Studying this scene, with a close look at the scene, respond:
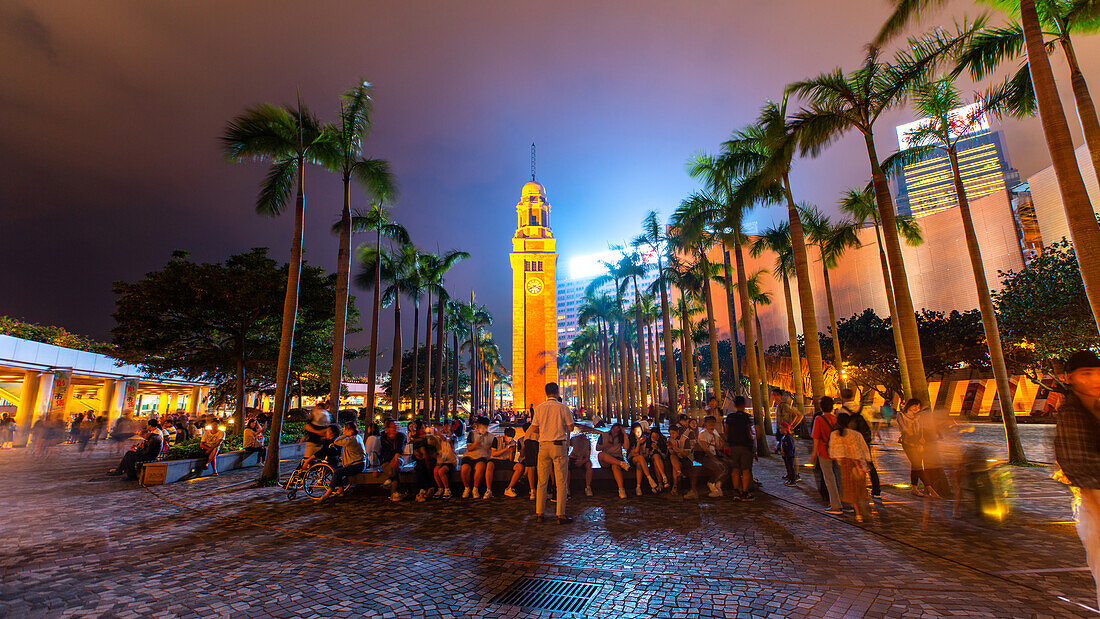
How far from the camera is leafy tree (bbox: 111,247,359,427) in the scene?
18266mm

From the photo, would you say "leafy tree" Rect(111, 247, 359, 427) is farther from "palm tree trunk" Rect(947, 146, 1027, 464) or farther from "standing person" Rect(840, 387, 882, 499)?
"palm tree trunk" Rect(947, 146, 1027, 464)

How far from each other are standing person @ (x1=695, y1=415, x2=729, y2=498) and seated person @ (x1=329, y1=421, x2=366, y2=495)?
6.35m

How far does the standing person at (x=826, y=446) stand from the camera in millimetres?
7008

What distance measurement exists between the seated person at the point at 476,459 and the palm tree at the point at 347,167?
5731 millimetres

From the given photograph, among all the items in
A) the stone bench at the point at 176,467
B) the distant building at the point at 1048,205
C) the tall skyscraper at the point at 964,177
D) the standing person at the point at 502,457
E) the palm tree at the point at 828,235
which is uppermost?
the tall skyscraper at the point at 964,177

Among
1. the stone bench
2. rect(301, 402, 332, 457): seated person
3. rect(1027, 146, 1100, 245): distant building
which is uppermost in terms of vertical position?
rect(1027, 146, 1100, 245): distant building

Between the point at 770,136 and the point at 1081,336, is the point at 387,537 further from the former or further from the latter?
the point at 1081,336

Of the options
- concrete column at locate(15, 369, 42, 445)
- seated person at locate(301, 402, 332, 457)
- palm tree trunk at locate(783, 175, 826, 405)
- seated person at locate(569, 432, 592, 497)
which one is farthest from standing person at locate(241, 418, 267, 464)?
concrete column at locate(15, 369, 42, 445)

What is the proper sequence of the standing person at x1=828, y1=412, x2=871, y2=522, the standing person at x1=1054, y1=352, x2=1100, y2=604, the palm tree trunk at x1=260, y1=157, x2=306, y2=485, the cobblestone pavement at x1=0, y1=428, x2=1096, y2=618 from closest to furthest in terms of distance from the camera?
1. the standing person at x1=1054, y1=352, x2=1100, y2=604
2. the cobblestone pavement at x1=0, y1=428, x2=1096, y2=618
3. the standing person at x1=828, y1=412, x2=871, y2=522
4. the palm tree trunk at x1=260, y1=157, x2=306, y2=485

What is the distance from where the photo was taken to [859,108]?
10320mm

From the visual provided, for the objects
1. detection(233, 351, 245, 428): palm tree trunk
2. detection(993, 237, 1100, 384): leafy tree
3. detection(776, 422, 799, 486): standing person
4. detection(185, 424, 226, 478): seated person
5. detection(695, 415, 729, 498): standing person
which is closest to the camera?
detection(695, 415, 729, 498): standing person

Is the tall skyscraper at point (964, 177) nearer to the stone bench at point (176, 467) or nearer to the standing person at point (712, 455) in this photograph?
the standing person at point (712, 455)

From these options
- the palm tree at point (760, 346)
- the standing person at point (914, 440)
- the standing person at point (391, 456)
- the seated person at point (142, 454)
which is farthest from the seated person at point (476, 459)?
the palm tree at point (760, 346)

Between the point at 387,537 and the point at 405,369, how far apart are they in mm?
51704
